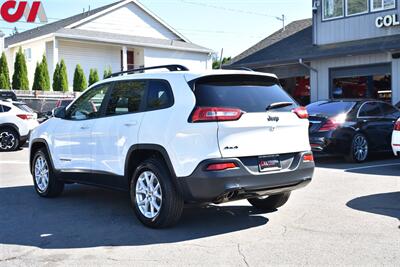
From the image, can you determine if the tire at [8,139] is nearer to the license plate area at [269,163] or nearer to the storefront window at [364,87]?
the storefront window at [364,87]

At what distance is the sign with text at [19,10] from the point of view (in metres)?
31.1

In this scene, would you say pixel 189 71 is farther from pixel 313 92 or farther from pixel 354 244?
pixel 313 92

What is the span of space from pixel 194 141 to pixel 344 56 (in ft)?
49.6

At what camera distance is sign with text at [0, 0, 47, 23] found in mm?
31109

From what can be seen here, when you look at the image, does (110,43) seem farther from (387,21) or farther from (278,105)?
(278,105)

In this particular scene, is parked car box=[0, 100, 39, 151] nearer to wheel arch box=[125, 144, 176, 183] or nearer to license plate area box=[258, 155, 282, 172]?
wheel arch box=[125, 144, 176, 183]

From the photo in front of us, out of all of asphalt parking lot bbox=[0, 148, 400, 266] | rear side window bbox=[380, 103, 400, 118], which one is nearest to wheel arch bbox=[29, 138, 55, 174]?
asphalt parking lot bbox=[0, 148, 400, 266]

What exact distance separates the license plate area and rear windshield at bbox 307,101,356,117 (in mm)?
6107

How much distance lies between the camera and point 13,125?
15883 millimetres

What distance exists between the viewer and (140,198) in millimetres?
6199

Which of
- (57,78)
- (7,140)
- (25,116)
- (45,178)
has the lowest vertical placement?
(45,178)

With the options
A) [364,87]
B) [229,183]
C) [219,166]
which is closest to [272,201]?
[229,183]

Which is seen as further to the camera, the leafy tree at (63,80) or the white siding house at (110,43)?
the white siding house at (110,43)

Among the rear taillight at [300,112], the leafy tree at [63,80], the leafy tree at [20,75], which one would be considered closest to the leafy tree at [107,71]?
the leafy tree at [63,80]
